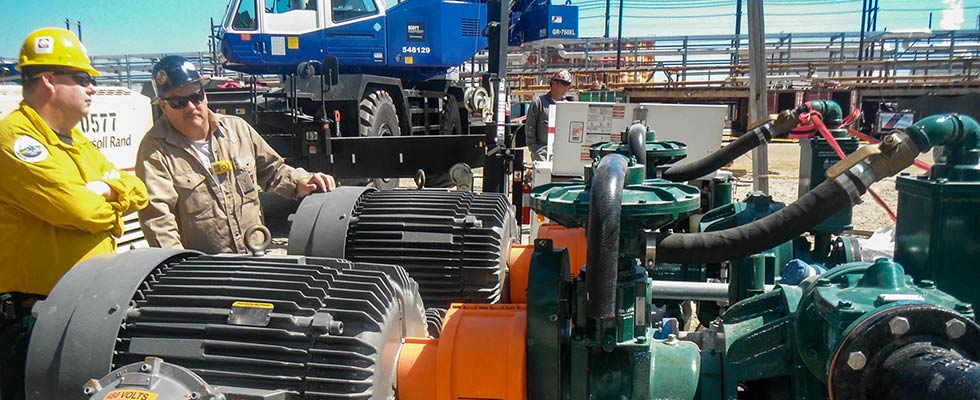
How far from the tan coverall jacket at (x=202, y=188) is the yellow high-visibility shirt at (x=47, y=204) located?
0.61ft

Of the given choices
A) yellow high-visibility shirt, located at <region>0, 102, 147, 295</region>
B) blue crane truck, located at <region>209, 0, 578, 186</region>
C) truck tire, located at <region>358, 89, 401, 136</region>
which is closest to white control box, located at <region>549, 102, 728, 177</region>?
blue crane truck, located at <region>209, 0, 578, 186</region>

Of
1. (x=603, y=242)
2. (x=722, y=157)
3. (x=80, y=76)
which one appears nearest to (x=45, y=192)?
(x=80, y=76)

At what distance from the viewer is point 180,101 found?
8.43ft

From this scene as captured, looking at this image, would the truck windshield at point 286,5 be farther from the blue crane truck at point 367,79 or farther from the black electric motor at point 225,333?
the black electric motor at point 225,333

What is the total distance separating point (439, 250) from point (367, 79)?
514cm

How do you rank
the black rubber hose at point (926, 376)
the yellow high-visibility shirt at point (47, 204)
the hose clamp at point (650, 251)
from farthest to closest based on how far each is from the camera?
1. the yellow high-visibility shirt at point (47, 204)
2. the hose clamp at point (650, 251)
3. the black rubber hose at point (926, 376)

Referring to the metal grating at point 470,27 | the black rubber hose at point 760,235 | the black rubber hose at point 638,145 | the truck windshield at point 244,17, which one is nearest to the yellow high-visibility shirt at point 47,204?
the black rubber hose at point 760,235

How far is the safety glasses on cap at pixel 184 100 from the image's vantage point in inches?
100

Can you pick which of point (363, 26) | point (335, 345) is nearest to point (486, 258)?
point (335, 345)

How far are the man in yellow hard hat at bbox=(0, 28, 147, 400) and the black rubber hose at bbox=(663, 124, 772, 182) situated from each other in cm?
211

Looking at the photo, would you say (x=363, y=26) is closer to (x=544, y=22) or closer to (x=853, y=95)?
(x=544, y=22)

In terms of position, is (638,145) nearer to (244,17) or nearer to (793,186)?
(244,17)

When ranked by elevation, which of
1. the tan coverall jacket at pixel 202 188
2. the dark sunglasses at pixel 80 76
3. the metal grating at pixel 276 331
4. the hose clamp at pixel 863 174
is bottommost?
the metal grating at pixel 276 331

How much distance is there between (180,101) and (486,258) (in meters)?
1.32
